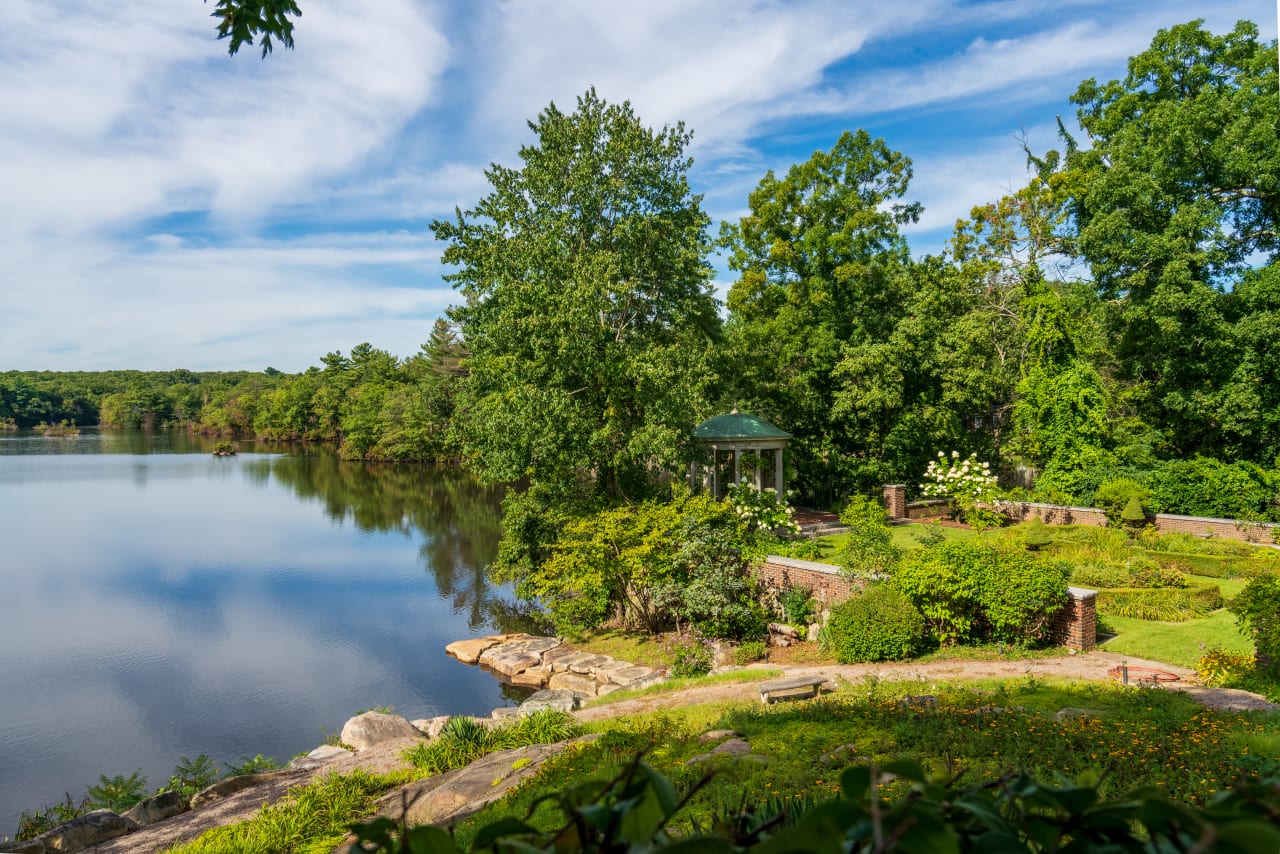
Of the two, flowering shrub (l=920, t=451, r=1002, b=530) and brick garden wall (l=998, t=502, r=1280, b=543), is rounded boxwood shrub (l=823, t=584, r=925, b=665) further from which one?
brick garden wall (l=998, t=502, r=1280, b=543)

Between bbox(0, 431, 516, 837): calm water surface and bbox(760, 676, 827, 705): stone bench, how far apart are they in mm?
6297

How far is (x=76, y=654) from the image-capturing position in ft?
48.4

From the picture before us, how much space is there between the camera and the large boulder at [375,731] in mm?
9305

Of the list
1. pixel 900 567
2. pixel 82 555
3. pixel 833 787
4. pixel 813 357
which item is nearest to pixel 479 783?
pixel 833 787

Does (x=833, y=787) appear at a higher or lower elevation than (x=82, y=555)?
higher

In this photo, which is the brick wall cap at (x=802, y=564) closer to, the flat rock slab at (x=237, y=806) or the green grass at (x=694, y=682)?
the green grass at (x=694, y=682)

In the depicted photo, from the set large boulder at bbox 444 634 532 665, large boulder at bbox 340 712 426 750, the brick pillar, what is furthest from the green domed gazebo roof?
large boulder at bbox 340 712 426 750

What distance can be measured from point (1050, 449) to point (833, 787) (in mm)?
18058

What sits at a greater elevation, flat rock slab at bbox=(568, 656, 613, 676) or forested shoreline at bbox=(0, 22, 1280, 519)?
forested shoreline at bbox=(0, 22, 1280, 519)

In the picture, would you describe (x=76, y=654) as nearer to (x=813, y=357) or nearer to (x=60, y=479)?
(x=813, y=357)

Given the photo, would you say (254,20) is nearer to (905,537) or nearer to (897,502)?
(905,537)

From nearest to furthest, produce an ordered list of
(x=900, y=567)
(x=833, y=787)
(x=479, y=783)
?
1. (x=833, y=787)
2. (x=479, y=783)
3. (x=900, y=567)

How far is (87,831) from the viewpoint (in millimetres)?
6723

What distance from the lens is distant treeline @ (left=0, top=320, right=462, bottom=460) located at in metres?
47.8
